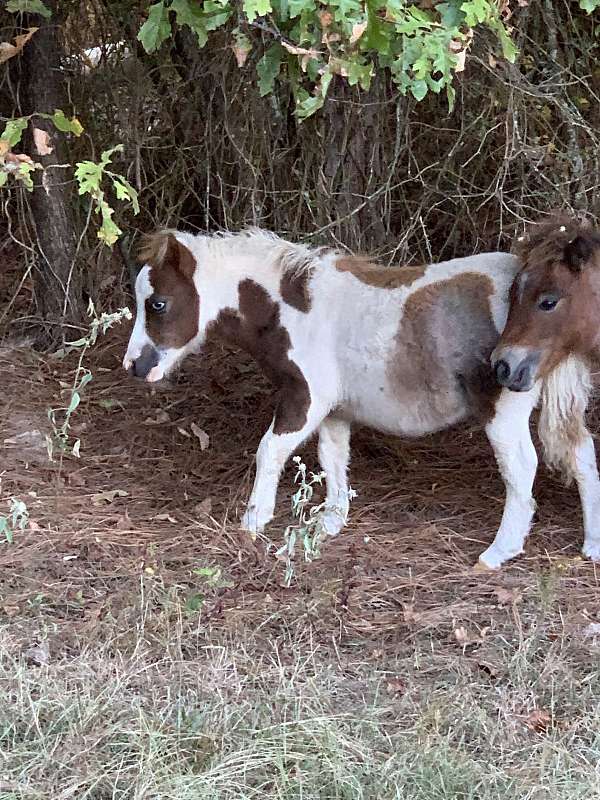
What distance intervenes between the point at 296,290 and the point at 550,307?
1.13m

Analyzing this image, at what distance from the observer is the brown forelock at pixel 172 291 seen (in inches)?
151

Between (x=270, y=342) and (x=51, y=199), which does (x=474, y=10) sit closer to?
(x=270, y=342)

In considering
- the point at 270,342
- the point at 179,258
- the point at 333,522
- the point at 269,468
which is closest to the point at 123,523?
the point at 269,468

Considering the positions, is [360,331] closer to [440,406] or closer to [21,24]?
[440,406]

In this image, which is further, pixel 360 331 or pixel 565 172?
pixel 565 172

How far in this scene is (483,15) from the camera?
272cm

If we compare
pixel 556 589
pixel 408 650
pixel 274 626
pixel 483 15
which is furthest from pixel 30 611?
pixel 483 15

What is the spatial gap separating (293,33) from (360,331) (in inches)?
50.8

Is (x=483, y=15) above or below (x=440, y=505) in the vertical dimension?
above

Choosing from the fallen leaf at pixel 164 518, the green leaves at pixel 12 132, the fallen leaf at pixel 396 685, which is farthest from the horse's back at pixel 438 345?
the green leaves at pixel 12 132

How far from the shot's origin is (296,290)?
12.8 ft

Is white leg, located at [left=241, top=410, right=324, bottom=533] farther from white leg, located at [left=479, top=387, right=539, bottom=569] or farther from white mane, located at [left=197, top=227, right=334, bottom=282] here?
white leg, located at [left=479, top=387, right=539, bottom=569]

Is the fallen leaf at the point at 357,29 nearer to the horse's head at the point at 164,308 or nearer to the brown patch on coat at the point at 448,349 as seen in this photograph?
the brown patch on coat at the point at 448,349

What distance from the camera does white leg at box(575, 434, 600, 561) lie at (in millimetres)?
3791
